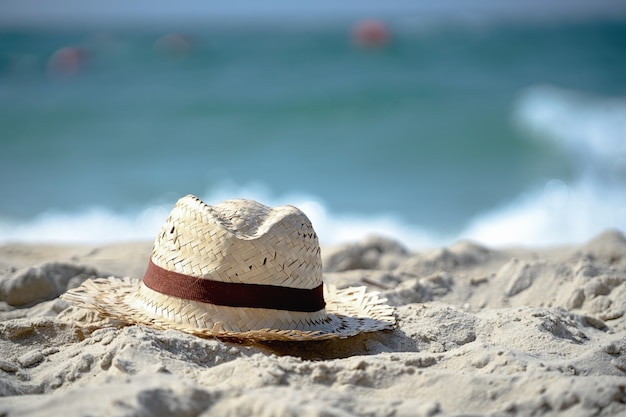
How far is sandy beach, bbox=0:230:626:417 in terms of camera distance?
2.08m

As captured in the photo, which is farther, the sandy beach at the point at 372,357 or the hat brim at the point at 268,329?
the hat brim at the point at 268,329

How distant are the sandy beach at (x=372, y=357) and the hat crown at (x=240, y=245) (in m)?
0.26

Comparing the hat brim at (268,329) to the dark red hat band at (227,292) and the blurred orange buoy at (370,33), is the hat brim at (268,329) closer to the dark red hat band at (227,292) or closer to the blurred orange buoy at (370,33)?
the dark red hat band at (227,292)

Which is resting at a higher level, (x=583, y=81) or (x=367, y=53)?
(x=367, y=53)

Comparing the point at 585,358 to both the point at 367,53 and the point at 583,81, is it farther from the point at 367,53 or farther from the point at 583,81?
the point at 367,53

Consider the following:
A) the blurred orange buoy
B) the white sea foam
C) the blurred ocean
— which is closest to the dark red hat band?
the white sea foam

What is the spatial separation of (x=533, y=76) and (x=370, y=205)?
8.34 metres

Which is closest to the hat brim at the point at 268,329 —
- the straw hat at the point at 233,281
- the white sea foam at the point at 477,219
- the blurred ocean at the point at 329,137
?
the straw hat at the point at 233,281

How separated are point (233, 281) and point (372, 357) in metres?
0.59

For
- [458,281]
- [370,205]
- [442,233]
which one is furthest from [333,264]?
[370,205]

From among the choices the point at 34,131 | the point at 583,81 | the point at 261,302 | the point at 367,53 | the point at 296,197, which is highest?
the point at 367,53

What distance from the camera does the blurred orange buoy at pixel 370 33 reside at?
68.1 ft

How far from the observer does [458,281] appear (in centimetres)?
418

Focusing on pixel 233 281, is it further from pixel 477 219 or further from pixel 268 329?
pixel 477 219
